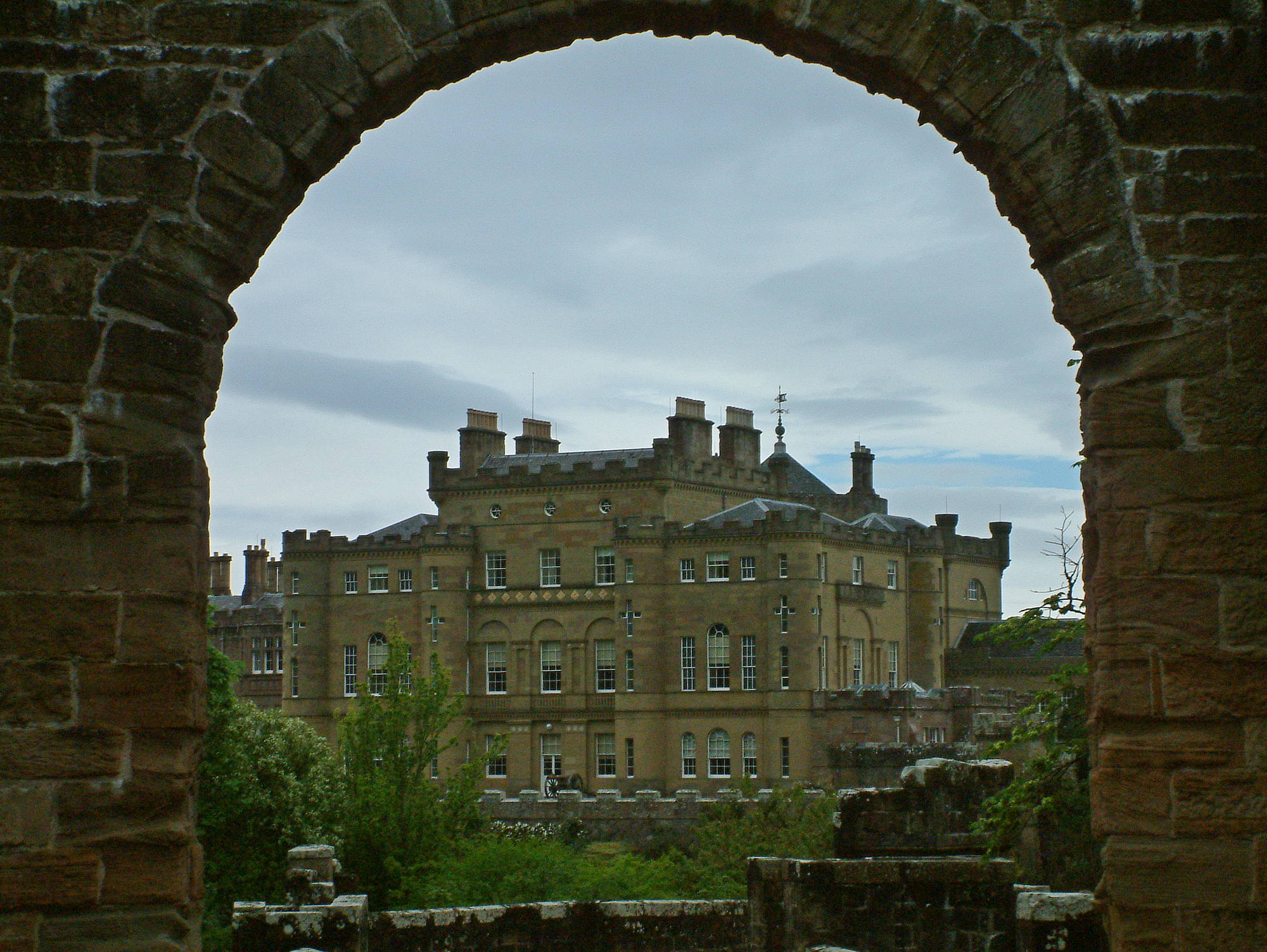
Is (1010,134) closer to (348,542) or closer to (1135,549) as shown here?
(1135,549)

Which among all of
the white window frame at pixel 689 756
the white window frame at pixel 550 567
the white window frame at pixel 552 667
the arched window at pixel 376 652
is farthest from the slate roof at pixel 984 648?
the arched window at pixel 376 652

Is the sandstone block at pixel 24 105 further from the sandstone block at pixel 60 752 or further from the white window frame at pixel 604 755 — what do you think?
the white window frame at pixel 604 755

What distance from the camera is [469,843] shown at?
30516 millimetres

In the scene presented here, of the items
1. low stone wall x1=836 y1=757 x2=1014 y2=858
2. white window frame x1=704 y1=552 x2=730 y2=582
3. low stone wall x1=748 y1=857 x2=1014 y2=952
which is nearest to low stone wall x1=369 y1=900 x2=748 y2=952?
low stone wall x1=748 y1=857 x2=1014 y2=952

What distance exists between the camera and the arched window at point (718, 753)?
206 ft

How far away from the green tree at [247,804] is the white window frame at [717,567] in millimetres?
33618

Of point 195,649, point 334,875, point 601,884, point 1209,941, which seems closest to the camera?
point 1209,941

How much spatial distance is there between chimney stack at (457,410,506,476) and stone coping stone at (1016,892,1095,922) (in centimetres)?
6313

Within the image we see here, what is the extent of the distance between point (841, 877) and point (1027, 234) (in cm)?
627

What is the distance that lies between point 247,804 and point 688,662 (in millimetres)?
35577

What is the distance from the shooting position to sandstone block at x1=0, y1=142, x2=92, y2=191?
5.40 m

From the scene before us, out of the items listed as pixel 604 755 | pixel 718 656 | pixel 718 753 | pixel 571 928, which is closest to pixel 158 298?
pixel 571 928

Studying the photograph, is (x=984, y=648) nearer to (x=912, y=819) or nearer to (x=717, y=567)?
(x=717, y=567)

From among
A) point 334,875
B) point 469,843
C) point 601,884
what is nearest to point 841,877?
point 334,875
